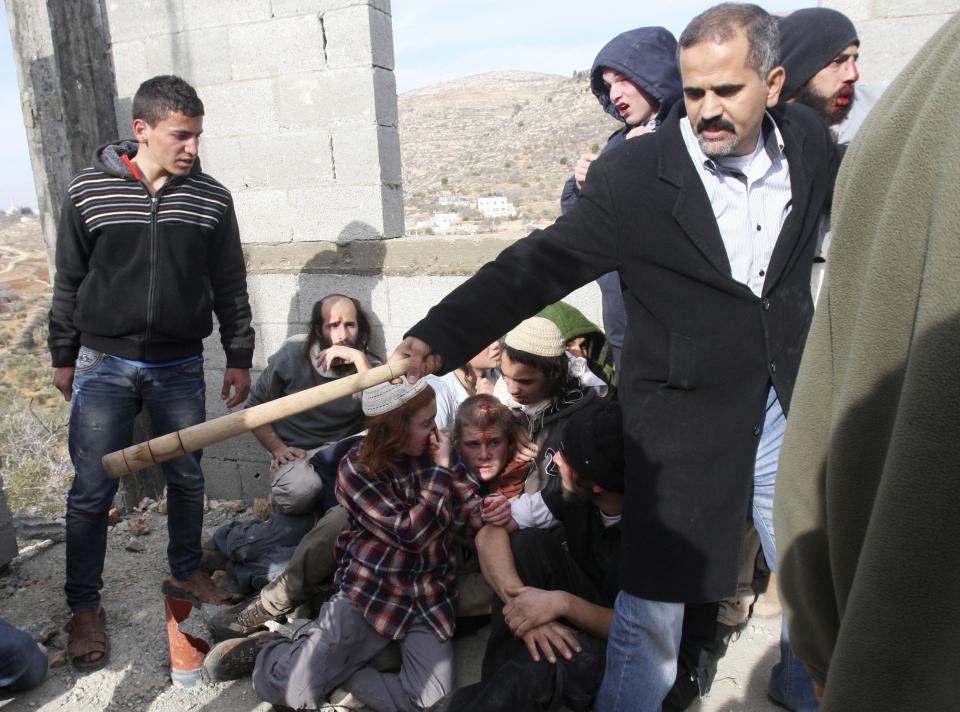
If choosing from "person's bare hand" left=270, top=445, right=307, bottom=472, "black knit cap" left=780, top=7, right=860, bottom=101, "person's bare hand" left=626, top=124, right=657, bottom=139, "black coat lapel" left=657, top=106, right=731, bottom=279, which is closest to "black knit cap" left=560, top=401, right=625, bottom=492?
"black coat lapel" left=657, top=106, right=731, bottom=279

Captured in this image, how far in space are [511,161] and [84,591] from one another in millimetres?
24487

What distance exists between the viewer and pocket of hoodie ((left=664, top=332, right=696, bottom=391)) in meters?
2.02

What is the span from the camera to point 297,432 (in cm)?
396

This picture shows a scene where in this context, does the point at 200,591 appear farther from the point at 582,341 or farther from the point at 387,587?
the point at 582,341

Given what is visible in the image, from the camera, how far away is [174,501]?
3502mm

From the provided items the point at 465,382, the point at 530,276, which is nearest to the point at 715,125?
the point at 530,276

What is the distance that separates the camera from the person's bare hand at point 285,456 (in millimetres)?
3787

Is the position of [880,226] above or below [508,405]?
above

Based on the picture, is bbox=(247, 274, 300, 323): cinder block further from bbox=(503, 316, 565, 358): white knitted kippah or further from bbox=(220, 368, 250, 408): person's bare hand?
bbox=(503, 316, 565, 358): white knitted kippah

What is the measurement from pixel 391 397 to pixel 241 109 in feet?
7.88

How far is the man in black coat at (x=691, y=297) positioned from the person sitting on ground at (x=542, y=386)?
39.2 inches

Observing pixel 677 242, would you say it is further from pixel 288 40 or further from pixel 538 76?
pixel 538 76

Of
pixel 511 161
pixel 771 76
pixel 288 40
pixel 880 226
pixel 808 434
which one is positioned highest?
pixel 288 40

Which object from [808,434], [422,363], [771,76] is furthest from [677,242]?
[808,434]
